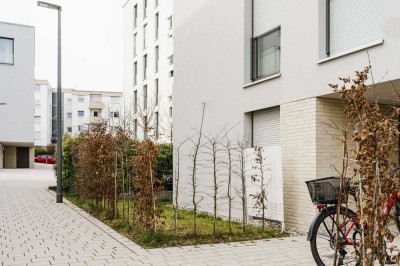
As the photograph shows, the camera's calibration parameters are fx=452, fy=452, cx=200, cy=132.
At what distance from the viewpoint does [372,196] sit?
11.0 feet

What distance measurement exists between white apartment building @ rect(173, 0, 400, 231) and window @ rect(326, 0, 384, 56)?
0.06 feet

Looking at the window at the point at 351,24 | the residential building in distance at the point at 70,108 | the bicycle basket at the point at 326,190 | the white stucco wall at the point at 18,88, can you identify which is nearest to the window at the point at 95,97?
the residential building in distance at the point at 70,108

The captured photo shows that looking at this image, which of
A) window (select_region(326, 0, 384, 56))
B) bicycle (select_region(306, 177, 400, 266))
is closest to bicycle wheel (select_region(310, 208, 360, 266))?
bicycle (select_region(306, 177, 400, 266))

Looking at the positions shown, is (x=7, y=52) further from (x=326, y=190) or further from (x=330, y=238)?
(x=330, y=238)

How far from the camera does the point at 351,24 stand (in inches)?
318

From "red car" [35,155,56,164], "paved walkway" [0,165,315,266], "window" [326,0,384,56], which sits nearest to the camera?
"paved walkway" [0,165,315,266]

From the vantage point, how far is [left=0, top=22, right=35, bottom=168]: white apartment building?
41.0 metres

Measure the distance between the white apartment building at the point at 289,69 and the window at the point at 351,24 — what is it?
18 millimetres

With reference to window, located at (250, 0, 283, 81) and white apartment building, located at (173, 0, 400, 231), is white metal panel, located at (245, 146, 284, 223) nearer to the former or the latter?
white apartment building, located at (173, 0, 400, 231)

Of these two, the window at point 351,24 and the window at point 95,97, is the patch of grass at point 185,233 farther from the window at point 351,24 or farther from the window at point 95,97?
the window at point 95,97

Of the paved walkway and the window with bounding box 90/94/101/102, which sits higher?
the window with bounding box 90/94/101/102

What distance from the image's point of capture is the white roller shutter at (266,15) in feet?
32.8

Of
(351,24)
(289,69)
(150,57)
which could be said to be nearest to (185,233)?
(289,69)

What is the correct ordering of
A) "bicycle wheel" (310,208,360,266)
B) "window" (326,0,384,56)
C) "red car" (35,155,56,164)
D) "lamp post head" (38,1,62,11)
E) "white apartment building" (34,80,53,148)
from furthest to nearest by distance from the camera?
"white apartment building" (34,80,53,148) → "red car" (35,155,56,164) → "lamp post head" (38,1,62,11) → "window" (326,0,384,56) → "bicycle wheel" (310,208,360,266)
